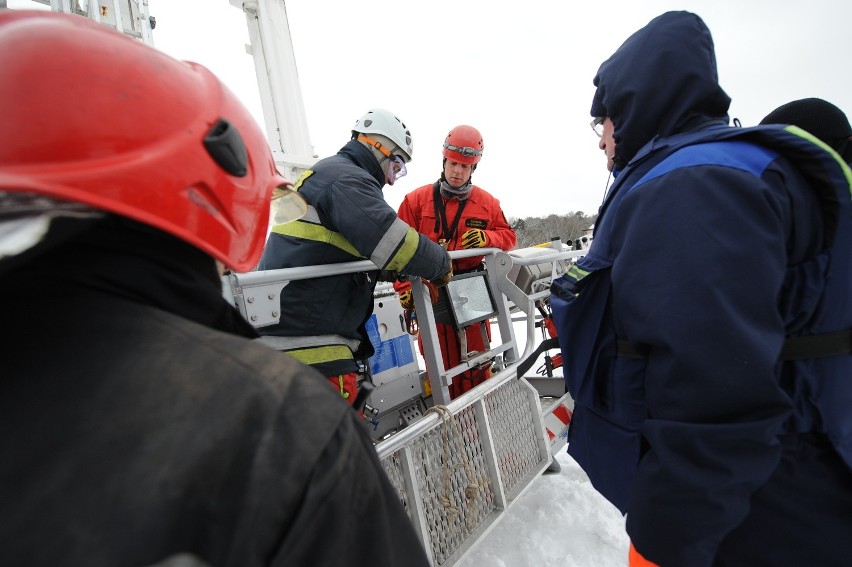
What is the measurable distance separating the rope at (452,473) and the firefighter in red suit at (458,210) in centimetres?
163

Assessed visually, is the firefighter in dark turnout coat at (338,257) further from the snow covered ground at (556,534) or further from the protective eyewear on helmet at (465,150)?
the protective eyewear on helmet at (465,150)

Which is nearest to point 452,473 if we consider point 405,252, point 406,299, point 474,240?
point 405,252

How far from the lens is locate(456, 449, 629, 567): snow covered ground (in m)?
2.48

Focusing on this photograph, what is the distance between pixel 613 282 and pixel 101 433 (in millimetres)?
→ 1126

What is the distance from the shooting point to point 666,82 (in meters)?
1.29

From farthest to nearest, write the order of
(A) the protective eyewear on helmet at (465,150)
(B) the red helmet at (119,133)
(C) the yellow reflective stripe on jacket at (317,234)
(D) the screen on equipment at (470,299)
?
→ 1. (A) the protective eyewear on helmet at (465,150)
2. (D) the screen on equipment at (470,299)
3. (C) the yellow reflective stripe on jacket at (317,234)
4. (B) the red helmet at (119,133)

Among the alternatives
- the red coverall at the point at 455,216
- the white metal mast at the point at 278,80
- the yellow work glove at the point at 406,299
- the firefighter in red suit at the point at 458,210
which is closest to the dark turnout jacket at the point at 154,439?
the yellow work glove at the point at 406,299

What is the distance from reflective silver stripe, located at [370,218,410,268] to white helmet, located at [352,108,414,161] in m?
A: 0.82

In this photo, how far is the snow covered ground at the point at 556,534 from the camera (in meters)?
2.48

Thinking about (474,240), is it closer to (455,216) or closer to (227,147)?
(455,216)

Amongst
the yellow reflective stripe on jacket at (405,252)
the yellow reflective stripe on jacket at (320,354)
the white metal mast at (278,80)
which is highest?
the white metal mast at (278,80)

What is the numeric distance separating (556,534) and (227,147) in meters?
2.83

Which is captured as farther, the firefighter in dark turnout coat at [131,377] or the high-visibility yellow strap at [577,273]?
the high-visibility yellow strap at [577,273]

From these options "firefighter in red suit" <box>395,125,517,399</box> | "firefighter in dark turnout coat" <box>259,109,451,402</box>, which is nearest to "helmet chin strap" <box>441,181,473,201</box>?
"firefighter in red suit" <box>395,125,517,399</box>
